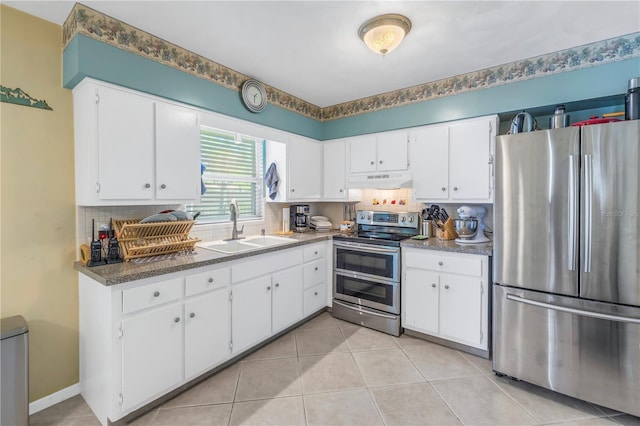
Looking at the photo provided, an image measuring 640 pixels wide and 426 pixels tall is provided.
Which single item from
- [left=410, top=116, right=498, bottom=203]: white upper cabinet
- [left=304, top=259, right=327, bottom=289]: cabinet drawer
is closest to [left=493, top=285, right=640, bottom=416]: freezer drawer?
[left=410, top=116, right=498, bottom=203]: white upper cabinet

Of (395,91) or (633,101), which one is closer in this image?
(633,101)

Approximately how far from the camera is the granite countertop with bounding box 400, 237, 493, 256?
8.02ft

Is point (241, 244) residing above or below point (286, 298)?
above

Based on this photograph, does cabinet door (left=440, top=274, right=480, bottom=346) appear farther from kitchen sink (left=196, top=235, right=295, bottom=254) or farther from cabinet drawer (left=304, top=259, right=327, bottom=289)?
kitchen sink (left=196, top=235, right=295, bottom=254)

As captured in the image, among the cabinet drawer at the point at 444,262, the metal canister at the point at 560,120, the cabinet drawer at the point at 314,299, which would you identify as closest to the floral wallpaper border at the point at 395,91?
the metal canister at the point at 560,120

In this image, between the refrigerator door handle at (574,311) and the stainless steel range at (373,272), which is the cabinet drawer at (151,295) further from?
the refrigerator door handle at (574,311)

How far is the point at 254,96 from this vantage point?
2.87m

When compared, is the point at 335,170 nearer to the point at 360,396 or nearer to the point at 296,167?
the point at 296,167

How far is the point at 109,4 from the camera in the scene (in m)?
1.77

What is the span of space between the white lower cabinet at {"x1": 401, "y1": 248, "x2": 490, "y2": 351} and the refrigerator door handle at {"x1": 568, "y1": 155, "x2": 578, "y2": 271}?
59cm

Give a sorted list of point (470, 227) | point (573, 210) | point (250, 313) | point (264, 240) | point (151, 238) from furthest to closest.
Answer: point (264, 240)
point (470, 227)
point (250, 313)
point (151, 238)
point (573, 210)

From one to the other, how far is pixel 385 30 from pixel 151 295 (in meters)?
2.31

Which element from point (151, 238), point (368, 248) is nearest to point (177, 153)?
point (151, 238)

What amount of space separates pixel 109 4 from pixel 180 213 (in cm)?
141
